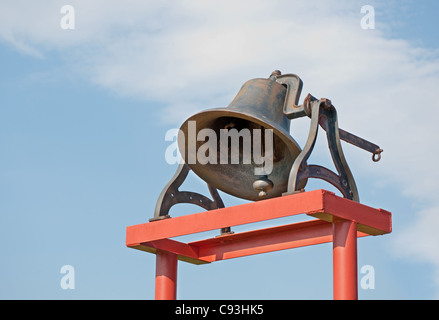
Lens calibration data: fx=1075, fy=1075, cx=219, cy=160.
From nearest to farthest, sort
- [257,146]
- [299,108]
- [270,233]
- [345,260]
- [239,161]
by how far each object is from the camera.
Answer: [345,260] < [299,108] < [270,233] < [257,146] < [239,161]

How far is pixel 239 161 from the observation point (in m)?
9.09

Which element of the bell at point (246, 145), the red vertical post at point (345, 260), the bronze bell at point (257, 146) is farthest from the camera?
the bell at point (246, 145)

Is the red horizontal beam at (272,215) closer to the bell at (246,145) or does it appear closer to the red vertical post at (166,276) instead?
the red vertical post at (166,276)

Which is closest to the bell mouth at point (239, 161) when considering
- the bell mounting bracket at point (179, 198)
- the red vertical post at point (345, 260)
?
the bell mounting bracket at point (179, 198)

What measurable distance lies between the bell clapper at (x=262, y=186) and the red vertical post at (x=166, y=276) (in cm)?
96

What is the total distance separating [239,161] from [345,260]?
65.5 inches

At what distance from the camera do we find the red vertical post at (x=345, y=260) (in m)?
7.71

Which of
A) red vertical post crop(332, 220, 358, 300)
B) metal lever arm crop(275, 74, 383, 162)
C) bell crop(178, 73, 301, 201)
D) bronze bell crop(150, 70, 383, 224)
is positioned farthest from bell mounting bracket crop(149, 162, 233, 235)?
red vertical post crop(332, 220, 358, 300)

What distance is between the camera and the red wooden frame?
7750 mm

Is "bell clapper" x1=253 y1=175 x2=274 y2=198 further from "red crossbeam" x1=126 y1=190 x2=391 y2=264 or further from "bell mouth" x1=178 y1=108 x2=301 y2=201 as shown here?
"red crossbeam" x1=126 y1=190 x2=391 y2=264

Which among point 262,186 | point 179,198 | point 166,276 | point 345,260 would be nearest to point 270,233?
point 262,186

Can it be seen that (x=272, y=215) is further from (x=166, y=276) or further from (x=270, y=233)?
(x=166, y=276)

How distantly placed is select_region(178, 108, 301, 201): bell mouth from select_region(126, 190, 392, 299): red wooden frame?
15.9 inches

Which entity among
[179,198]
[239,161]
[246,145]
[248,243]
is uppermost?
[246,145]
